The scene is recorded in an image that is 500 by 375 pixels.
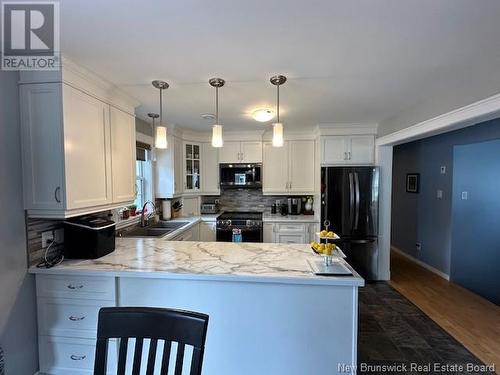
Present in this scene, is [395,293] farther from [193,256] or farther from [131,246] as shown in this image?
[131,246]

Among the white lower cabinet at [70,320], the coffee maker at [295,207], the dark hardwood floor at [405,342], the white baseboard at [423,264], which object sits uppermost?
the coffee maker at [295,207]

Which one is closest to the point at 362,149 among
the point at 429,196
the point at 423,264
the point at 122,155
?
the point at 429,196

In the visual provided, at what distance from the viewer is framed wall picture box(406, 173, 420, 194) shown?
15.2 ft

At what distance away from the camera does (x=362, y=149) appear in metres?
3.83

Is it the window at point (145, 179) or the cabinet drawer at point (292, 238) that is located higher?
the window at point (145, 179)

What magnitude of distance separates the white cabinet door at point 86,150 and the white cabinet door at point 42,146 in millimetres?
46

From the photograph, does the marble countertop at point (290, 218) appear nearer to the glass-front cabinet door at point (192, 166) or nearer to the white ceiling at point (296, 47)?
the glass-front cabinet door at point (192, 166)

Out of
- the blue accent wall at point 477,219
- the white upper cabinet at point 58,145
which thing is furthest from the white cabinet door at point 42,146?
the blue accent wall at point 477,219

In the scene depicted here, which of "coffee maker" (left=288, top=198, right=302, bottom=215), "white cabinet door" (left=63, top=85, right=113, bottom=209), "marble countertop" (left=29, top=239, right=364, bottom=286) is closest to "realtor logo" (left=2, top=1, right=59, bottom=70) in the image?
"white cabinet door" (left=63, top=85, right=113, bottom=209)

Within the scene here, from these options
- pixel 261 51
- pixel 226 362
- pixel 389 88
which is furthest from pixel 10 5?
pixel 389 88

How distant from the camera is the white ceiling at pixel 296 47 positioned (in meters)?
1.24

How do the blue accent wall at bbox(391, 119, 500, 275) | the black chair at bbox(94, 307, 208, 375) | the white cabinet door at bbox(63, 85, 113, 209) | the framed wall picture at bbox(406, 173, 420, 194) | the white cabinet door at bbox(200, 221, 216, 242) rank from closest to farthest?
the black chair at bbox(94, 307, 208, 375) < the white cabinet door at bbox(63, 85, 113, 209) < the blue accent wall at bbox(391, 119, 500, 275) < the white cabinet door at bbox(200, 221, 216, 242) < the framed wall picture at bbox(406, 173, 420, 194)

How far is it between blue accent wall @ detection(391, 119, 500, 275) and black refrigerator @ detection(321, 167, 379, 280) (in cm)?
119

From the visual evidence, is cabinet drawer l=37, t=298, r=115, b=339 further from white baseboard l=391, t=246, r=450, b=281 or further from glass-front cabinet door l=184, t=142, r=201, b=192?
white baseboard l=391, t=246, r=450, b=281
